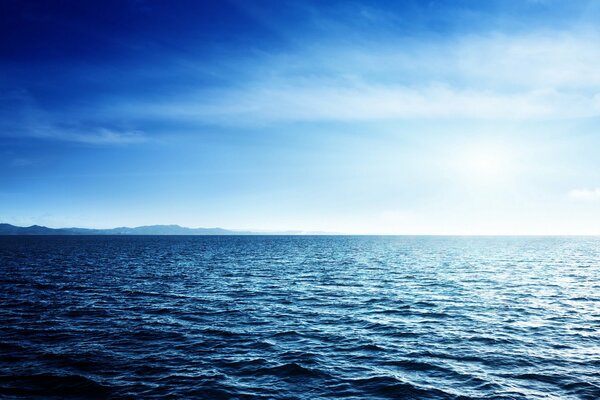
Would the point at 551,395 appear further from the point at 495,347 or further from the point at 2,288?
the point at 2,288

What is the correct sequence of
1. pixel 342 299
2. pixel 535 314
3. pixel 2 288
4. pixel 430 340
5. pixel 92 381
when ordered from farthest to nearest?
1. pixel 2 288
2. pixel 342 299
3. pixel 535 314
4. pixel 430 340
5. pixel 92 381

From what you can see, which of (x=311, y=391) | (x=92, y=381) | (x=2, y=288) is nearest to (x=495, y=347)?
(x=311, y=391)

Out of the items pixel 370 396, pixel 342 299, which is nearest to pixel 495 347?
pixel 370 396

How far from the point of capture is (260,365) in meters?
21.2

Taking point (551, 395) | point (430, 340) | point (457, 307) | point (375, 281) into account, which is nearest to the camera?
point (551, 395)

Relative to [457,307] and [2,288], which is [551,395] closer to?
[457,307]

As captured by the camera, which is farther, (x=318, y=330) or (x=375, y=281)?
(x=375, y=281)

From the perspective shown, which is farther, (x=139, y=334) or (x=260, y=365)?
(x=139, y=334)

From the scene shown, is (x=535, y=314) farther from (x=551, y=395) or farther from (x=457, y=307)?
(x=551, y=395)

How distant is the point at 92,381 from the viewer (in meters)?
18.7

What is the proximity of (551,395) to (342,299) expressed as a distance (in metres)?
24.1

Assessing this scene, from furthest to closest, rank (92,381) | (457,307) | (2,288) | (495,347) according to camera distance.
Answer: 1. (2,288)
2. (457,307)
3. (495,347)
4. (92,381)

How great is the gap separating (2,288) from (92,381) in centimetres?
3641

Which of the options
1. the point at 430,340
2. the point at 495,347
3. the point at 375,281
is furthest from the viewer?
the point at 375,281
